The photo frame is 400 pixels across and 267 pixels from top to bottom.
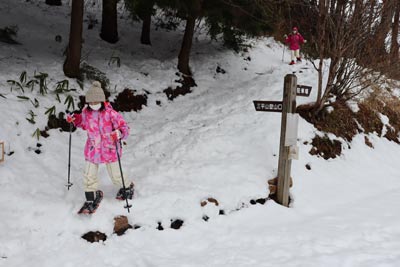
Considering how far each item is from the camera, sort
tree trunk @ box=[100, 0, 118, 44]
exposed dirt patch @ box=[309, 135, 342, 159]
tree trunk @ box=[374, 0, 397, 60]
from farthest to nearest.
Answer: tree trunk @ box=[100, 0, 118, 44] → exposed dirt patch @ box=[309, 135, 342, 159] → tree trunk @ box=[374, 0, 397, 60]

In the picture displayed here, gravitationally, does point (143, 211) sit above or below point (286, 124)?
below

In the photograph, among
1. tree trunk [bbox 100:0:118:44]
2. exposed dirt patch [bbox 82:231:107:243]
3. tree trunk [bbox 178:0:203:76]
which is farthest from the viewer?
tree trunk [bbox 100:0:118:44]

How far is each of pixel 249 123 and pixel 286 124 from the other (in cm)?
226

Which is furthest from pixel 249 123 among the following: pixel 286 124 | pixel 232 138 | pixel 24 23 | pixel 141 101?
pixel 24 23

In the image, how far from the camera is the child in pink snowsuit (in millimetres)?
5422

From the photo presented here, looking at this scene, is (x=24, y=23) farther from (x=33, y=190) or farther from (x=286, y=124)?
(x=286, y=124)

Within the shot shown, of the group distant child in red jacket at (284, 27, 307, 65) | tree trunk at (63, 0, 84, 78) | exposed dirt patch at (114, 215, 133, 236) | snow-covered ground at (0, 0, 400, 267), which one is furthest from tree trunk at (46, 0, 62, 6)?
exposed dirt patch at (114, 215, 133, 236)

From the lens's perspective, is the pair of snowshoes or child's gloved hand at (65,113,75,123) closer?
the pair of snowshoes

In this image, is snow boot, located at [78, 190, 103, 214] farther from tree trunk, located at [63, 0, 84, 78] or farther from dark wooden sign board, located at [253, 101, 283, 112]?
tree trunk, located at [63, 0, 84, 78]

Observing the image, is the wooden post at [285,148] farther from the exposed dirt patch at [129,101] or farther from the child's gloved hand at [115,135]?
the exposed dirt patch at [129,101]

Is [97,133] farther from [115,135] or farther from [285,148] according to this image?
[285,148]

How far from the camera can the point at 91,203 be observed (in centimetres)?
535

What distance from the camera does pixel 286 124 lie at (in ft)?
20.6

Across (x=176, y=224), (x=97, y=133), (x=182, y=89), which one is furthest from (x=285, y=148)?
(x=182, y=89)
